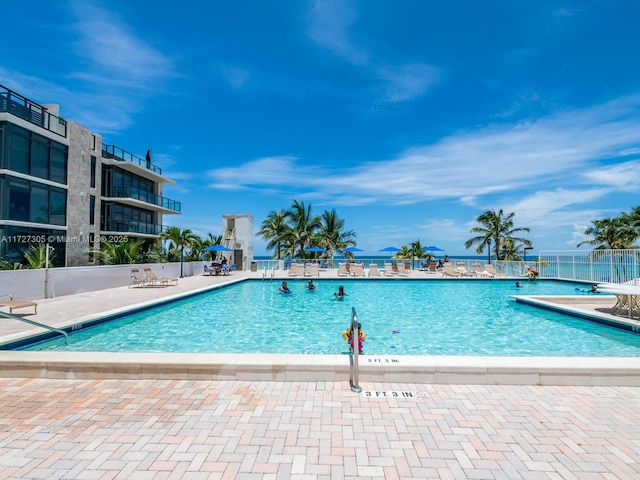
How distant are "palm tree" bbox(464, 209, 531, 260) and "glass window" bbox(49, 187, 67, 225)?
30.4 metres

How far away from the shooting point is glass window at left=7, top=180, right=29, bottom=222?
1478cm

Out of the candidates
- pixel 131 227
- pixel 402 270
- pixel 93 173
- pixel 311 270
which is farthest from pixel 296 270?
pixel 93 173

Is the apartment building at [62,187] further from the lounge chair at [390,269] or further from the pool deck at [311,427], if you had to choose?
the lounge chair at [390,269]

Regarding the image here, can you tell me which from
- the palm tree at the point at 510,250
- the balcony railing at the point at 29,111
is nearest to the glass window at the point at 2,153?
the balcony railing at the point at 29,111

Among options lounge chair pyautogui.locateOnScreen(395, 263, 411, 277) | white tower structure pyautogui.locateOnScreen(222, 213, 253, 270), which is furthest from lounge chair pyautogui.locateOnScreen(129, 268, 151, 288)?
lounge chair pyautogui.locateOnScreen(395, 263, 411, 277)

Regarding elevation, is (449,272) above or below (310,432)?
above

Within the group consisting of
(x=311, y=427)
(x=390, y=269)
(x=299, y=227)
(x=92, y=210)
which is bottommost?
(x=311, y=427)

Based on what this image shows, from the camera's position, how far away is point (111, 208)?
22.1 m

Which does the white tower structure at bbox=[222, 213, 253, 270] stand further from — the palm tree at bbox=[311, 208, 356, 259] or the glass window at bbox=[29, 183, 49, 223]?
the glass window at bbox=[29, 183, 49, 223]

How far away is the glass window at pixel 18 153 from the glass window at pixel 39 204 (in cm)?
100

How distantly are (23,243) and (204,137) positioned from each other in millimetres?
Answer: 12628

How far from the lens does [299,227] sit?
27438 mm

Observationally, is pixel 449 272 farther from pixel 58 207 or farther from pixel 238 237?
pixel 58 207

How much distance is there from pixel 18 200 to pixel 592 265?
28.3 m
